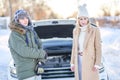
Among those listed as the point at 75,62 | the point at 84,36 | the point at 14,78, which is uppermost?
the point at 84,36

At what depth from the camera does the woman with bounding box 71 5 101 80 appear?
233 inches

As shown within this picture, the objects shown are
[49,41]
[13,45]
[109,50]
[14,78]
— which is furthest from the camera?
[109,50]

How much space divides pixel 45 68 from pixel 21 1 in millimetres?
38681

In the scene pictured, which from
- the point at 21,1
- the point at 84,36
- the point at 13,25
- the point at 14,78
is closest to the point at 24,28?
the point at 13,25

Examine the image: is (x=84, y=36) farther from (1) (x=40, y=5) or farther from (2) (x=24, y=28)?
(1) (x=40, y=5)

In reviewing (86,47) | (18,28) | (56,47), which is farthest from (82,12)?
(56,47)

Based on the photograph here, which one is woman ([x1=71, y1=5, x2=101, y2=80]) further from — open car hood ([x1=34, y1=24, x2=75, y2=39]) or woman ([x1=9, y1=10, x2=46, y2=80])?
open car hood ([x1=34, y1=24, x2=75, y2=39])

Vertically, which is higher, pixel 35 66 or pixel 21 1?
pixel 35 66

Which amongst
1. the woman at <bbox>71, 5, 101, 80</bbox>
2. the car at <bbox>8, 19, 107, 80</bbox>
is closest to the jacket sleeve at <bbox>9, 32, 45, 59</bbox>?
the woman at <bbox>71, 5, 101, 80</bbox>

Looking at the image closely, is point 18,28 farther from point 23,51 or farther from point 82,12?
point 82,12

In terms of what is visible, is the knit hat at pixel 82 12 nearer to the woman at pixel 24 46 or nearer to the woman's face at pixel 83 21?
the woman's face at pixel 83 21

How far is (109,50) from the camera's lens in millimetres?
15344

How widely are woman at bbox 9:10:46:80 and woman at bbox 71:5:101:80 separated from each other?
689mm

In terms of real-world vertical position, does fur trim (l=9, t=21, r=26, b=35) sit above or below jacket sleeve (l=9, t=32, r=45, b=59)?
above
